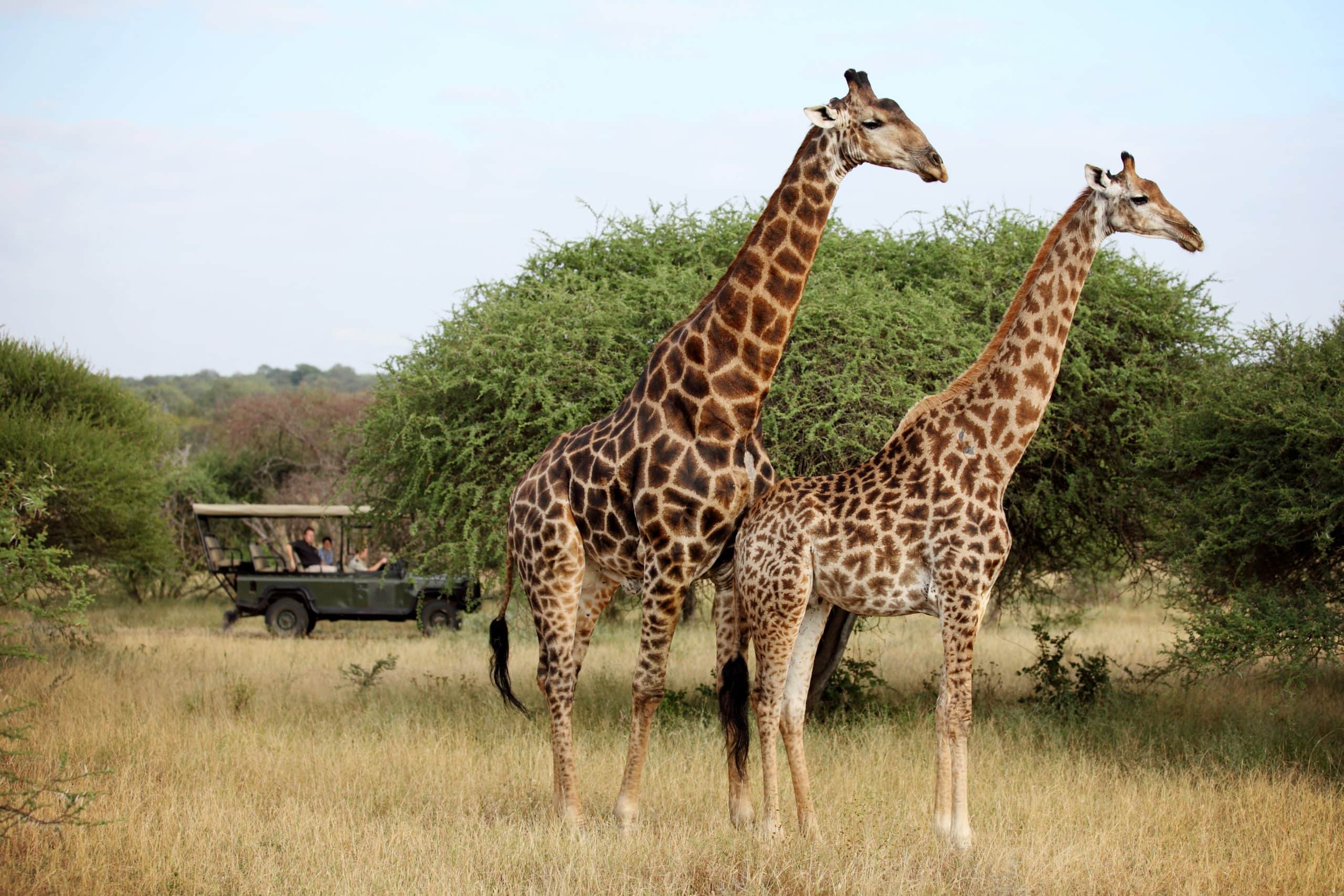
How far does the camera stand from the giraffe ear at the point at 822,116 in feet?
19.1

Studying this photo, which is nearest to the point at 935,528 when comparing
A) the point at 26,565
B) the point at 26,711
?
the point at 26,565

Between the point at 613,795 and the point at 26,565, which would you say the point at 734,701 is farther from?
the point at 26,565

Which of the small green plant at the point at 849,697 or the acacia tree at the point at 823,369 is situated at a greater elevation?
the acacia tree at the point at 823,369

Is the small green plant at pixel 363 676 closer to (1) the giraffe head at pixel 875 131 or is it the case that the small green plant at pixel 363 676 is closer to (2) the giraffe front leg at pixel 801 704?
(2) the giraffe front leg at pixel 801 704

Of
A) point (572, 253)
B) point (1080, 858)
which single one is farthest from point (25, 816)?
point (572, 253)

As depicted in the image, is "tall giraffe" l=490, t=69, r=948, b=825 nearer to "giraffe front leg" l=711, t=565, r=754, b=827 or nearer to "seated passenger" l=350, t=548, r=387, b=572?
"giraffe front leg" l=711, t=565, r=754, b=827

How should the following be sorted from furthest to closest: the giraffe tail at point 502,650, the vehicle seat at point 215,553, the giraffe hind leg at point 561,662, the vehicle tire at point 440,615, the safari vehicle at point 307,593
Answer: the vehicle tire at point 440,615 → the vehicle seat at point 215,553 → the safari vehicle at point 307,593 → the giraffe tail at point 502,650 → the giraffe hind leg at point 561,662

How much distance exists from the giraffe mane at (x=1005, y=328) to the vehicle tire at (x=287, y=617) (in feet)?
47.1

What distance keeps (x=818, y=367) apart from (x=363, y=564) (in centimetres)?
1249

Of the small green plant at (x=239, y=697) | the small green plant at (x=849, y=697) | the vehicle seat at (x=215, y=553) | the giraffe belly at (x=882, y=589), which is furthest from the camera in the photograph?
the vehicle seat at (x=215, y=553)

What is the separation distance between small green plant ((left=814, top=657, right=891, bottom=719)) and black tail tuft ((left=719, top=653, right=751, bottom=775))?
13.9 feet

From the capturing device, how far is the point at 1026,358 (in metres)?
5.71

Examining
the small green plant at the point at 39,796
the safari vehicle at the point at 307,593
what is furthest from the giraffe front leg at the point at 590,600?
the safari vehicle at the point at 307,593

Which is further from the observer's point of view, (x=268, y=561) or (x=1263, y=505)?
(x=268, y=561)
